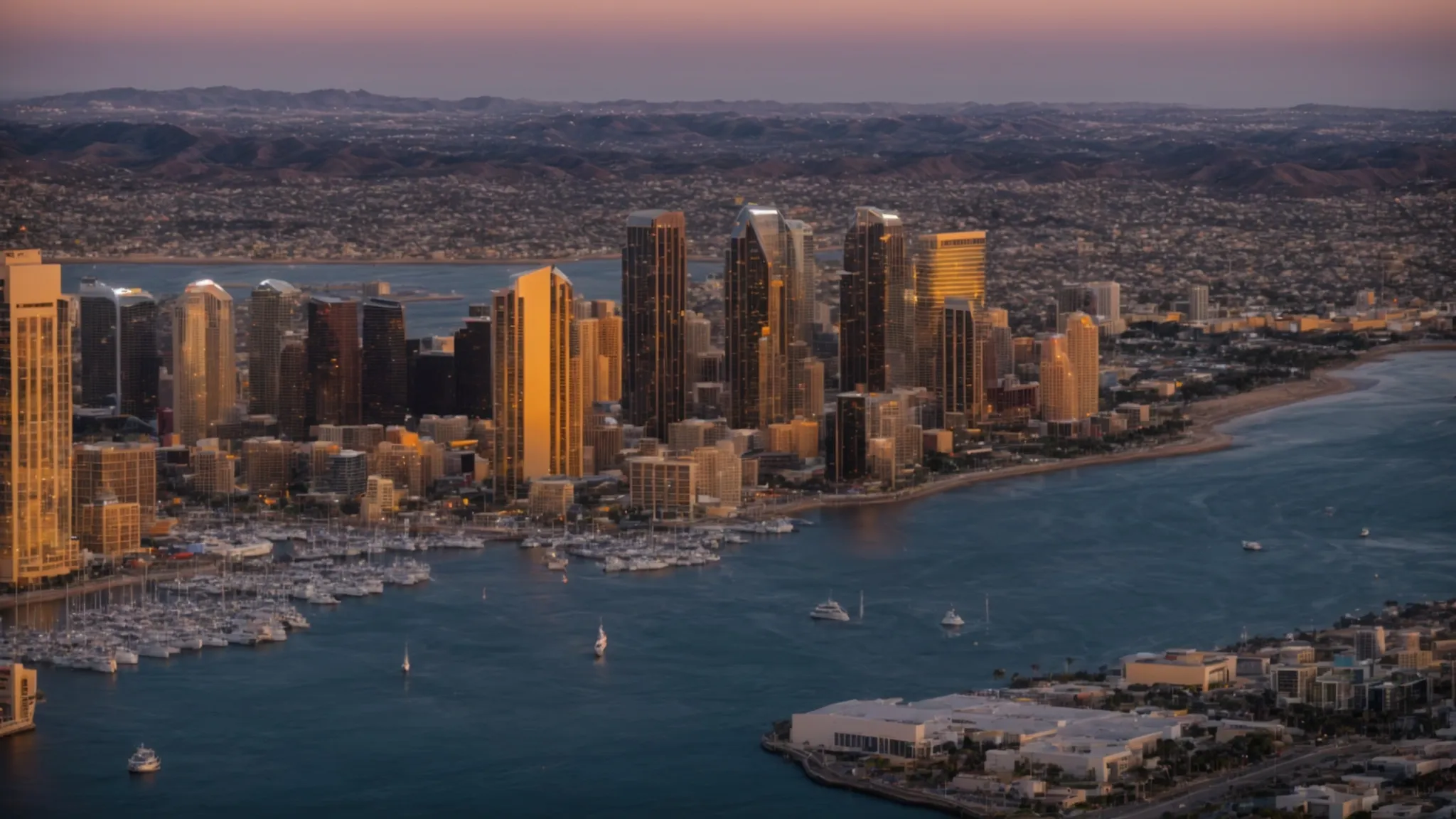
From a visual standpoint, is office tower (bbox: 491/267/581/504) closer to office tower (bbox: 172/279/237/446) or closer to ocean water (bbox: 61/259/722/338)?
office tower (bbox: 172/279/237/446)

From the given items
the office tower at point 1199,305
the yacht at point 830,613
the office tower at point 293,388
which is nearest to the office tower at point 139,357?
the office tower at point 293,388

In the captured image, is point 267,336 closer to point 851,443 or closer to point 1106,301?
point 851,443

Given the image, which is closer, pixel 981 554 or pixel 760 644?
pixel 760 644

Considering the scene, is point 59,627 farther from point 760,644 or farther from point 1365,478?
point 1365,478

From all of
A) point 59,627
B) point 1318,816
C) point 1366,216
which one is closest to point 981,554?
point 59,627

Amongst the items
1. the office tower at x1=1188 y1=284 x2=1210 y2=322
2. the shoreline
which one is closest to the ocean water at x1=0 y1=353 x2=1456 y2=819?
the shoreline

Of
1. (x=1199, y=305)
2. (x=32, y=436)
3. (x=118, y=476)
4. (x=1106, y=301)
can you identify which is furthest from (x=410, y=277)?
(x=32, y=436)

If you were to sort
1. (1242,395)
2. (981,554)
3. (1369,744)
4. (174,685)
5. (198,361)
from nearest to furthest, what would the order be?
1. (1369,744)
2. (174,685)
3. (981,554)
4. (198,361)
5. (1242,395)

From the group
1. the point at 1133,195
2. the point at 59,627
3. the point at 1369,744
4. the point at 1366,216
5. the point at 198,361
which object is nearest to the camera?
the point at 1369,744

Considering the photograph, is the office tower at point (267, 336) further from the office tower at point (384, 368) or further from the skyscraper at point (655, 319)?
the skyscraper at point (655, 319)
